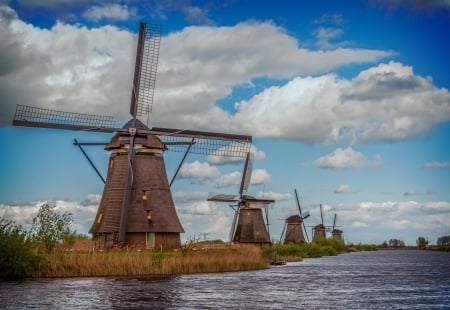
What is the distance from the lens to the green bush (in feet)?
86.2

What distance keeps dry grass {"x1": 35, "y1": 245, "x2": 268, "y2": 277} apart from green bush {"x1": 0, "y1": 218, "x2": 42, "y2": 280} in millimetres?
873

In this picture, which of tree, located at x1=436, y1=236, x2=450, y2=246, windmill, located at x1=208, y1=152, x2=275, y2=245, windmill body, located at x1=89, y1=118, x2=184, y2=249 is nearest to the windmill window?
windmill body, located at x1=89, y1=118, x2=184, y2=249

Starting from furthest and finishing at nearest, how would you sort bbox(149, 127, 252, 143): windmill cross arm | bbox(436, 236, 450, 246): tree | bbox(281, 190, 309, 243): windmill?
1. bbox(436, 236, 450, 246): tree
2. bbox(281, 190, 309, 243): windmill
3. bbox(149, 127, 252, 143): windmill cross arm

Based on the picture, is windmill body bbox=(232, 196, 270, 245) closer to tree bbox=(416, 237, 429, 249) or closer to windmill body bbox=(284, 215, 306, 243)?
windmill body bbox=(284, 215, 306, 243)

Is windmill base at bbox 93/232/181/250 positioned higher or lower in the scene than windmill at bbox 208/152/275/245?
lower

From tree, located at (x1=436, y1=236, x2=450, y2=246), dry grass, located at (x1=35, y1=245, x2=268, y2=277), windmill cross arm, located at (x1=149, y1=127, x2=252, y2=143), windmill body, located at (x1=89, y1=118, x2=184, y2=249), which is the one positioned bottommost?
dry grass, located at (x1=35, y1=245, x2=268, y2=277)

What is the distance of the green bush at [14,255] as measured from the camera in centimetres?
2628

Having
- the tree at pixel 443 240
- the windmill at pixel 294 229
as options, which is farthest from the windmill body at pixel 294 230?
the tree at pixel 443 240

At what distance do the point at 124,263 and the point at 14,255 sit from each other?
189 inches

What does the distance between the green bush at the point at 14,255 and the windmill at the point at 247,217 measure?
28.8 meters

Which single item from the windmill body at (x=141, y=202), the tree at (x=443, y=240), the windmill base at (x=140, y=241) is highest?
the tree at (x=443, y=240)

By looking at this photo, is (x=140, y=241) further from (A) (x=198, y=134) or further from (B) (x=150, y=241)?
(A) (x=198, y=134)

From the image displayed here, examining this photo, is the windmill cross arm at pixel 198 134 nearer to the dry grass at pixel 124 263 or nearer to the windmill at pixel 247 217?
the dry grass at pixel 124 263

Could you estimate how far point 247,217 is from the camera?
54.7 meters
